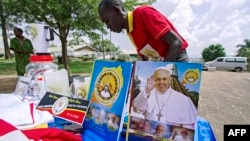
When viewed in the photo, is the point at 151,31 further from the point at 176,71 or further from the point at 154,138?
the point at 154,138

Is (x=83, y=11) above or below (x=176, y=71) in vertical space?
above

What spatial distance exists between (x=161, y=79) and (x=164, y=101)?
69 millimetres

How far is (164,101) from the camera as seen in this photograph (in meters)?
0.79

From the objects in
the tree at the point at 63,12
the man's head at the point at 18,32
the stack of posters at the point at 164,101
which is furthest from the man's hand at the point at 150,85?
the tree at the point at 63,12

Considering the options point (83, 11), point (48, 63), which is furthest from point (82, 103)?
point (83, 11)

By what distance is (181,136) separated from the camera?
0.74 metres

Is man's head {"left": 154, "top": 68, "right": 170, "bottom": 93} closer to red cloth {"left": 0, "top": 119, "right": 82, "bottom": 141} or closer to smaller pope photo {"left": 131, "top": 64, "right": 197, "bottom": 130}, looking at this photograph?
smaller pope photo {"left": 131, "top": 64, "right": 197, "bottom": 130}

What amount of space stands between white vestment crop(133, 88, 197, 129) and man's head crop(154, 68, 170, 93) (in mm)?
15

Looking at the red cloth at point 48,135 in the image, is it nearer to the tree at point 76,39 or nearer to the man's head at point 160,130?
the man's head at point 160,130

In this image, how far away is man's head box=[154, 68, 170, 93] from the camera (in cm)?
79

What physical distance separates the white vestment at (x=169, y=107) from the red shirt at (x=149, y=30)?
0.96 feet

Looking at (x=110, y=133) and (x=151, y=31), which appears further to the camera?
(x=151, y=31)

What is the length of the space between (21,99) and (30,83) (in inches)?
3.9

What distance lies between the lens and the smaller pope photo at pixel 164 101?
2.42 ft
